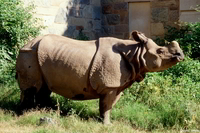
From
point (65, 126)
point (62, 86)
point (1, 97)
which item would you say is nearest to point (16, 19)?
point (1, 97)

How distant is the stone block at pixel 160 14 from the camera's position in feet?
41.3

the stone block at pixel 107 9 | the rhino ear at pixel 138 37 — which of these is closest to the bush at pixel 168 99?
the rhino ear at pixel 138 37

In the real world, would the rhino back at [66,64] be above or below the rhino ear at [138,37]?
below

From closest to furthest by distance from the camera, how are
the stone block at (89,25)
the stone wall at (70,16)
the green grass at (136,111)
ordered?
the green grass at (136,111), the stone wall at (70,16), the stone block at (89,25)

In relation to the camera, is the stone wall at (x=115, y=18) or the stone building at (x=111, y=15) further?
the stone wall at (x=115, y=18)

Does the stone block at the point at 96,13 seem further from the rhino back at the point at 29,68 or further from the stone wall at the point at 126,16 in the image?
the rhino back at the point at 29,68

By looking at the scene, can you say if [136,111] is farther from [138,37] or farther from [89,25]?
[89,25]

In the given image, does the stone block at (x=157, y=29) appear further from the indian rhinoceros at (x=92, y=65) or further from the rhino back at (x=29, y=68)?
the rhino back at (x=29, y=68)

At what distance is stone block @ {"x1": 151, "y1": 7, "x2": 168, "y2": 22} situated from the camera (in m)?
12.6

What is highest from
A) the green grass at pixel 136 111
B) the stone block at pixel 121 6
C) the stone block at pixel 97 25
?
the stone block at pixel 121 6

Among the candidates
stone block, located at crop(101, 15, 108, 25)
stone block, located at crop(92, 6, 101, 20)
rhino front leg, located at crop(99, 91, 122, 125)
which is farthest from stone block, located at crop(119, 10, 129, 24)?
rhino front leg, located at crop(99, 91, 122, 125)

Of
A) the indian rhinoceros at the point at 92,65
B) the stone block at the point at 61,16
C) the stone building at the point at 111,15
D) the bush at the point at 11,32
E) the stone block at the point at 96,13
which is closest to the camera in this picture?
the indian rhinoceros at the point at 92,65

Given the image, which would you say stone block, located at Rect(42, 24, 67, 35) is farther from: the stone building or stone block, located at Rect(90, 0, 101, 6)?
stone block, located at Rect(90, 0, 101, 6)

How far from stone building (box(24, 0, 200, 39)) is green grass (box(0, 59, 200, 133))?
3.30 meters
